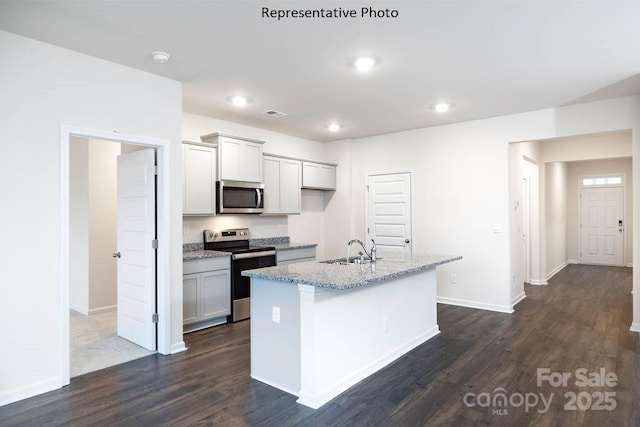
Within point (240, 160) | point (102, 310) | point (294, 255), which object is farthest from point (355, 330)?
point (102, 310)

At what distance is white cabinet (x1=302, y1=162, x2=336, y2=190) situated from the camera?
251 inches

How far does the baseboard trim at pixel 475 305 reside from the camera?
5223 millimetres

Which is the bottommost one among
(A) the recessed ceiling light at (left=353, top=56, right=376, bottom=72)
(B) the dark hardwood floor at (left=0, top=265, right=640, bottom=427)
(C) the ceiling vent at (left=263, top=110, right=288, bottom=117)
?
(B) the dark hardwood floor at (left=0, top=265, right=640, bottom=427)

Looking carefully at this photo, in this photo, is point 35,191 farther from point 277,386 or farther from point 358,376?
point 358,376

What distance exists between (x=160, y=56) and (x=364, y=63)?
5.57ft

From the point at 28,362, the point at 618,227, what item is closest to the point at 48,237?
the point at 28,362

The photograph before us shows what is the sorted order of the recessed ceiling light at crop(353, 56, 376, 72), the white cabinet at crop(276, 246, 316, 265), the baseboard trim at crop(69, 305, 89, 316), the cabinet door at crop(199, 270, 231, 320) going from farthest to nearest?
1. the white cabinet at crop(276, 246, 316, 265)
2. the baseboard trim at crop(69, 305, 89, 316)
3. the cabinet door at crop(199, 270, 231, 320)
4. the recessed ceiling light at crop(353, 56, 376, 72)

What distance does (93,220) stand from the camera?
542 centimetres

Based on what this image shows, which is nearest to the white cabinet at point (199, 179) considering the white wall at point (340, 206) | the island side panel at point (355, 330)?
the island side panel at point (355, 330)

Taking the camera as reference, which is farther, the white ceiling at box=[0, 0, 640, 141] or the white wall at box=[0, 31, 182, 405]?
the white wall at box=[0, 31, 182, 405]

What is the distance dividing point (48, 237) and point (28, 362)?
3.06ft

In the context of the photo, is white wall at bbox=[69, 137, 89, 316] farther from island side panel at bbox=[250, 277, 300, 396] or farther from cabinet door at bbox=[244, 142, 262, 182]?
island side panel at bbox=[250, 277, 300, 396]

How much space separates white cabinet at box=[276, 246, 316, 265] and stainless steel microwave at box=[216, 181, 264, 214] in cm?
69

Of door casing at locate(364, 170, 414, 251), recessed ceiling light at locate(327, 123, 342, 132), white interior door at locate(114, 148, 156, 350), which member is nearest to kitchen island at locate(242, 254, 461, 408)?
white interior door at locate(114, 148, 156, 350)
